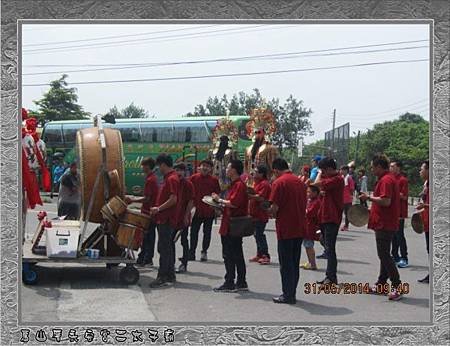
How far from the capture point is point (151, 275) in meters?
10.1

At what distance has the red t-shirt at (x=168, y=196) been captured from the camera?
9.12 metres

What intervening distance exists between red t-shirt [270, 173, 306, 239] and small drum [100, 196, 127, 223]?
2.03 m

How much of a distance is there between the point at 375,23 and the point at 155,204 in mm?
4502

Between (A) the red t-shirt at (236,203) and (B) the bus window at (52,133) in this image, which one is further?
(B) the bus window at (52,133)

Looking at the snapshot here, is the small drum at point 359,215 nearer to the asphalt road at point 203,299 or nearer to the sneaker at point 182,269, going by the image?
the asphalt road at point 203,299

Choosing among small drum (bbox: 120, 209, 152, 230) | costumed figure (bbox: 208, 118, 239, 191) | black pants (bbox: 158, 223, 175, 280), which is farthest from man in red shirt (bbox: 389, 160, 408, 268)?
costumed figure (bbox: 208, 118, 239, 191)

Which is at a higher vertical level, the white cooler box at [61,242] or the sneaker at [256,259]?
the white cooler box at [61,242]

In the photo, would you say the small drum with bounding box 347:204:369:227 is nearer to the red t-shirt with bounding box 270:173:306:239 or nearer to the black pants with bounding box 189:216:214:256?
the red t-shirt with bounding box 270:173:306:239

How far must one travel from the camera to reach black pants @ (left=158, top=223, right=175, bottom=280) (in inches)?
366

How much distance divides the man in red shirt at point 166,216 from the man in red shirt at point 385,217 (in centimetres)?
239

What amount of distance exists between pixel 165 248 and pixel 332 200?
222cm

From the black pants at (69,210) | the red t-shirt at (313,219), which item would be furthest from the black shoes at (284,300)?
the black pants at (69,210)

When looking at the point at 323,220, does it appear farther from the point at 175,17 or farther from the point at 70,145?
the point at 70,145

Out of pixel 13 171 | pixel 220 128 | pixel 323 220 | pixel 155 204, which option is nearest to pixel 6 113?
pixel 13 171
